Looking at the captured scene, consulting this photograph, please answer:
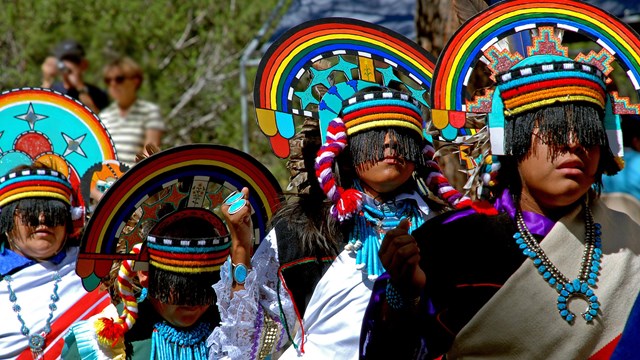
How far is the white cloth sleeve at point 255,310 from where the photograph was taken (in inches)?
175

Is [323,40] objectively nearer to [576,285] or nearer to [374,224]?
[374,224]

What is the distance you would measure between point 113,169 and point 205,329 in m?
1.51

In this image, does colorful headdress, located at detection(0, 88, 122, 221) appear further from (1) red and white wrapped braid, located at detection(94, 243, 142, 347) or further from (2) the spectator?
(2) the spectator

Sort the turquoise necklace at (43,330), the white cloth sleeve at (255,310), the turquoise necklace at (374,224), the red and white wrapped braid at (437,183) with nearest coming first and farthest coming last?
the turquoise necklace at (374,224) < the red and white wrapped braid at (437,183) < the white cloth sleeve at (255,310) < the turquoise necklace at (43,330)

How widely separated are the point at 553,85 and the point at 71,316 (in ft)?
A: 10.5

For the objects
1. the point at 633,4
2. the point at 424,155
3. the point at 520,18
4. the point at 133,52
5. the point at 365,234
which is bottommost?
the point at 365,234

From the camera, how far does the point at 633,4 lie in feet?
24.7

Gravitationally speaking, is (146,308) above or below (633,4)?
below

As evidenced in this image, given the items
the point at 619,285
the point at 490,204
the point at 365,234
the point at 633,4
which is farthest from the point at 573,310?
the point at 633,4

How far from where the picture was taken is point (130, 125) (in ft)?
29.9

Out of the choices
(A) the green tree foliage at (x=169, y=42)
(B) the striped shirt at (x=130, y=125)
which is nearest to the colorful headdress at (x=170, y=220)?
(B) the striped shirt at (x=130, y=125)

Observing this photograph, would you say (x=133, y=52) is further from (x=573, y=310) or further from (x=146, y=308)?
(x=573, y=310)

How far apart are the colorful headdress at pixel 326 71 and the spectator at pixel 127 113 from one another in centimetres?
446

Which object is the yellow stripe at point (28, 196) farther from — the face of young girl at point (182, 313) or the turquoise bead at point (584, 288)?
the turquoise bead at point (584, 288)
